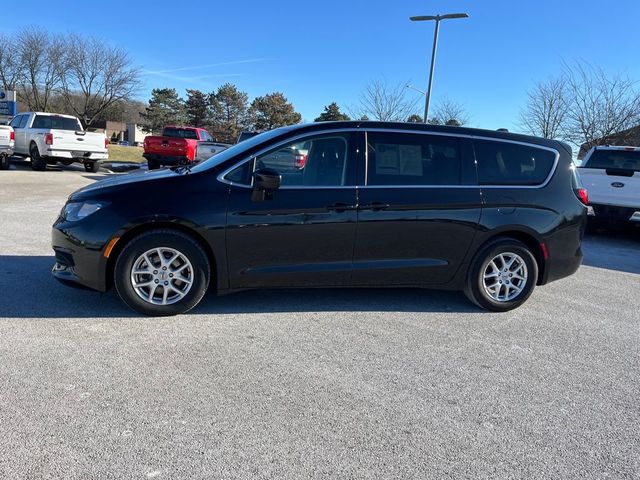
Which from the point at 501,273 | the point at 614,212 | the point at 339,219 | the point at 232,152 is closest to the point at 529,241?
the point at 501,273

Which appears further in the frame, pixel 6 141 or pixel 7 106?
pixel 7 106

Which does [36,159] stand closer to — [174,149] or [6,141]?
[6,141]

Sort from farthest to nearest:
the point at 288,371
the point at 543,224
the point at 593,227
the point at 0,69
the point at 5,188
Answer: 1. the point at 0,69
2. the point at 5,188
3. the point at 593,227
4. the point at 543,224
5. the point at 288,371

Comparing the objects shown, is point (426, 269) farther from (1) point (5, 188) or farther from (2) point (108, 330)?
(1) point (5, 188)

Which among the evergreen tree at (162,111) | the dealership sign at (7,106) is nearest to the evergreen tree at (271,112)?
the evergreen tree at (162,111)

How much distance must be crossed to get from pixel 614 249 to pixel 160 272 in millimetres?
8363

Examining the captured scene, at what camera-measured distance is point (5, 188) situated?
12.2 meters

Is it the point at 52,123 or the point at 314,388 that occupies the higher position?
the point at 52,123

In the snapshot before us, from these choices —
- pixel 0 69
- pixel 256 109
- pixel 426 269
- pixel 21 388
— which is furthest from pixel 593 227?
pixel 256 109

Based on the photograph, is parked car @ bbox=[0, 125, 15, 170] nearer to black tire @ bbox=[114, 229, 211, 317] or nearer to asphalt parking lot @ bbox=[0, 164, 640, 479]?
asphalt parking lot @ bbox=[0, 164, 640, 479]

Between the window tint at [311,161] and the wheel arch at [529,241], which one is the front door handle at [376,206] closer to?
the window tint at [311,161]

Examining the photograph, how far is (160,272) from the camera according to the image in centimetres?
424

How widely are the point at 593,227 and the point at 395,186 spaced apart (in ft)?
29.0

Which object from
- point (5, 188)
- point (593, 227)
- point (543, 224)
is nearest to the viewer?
point (543, 224)
